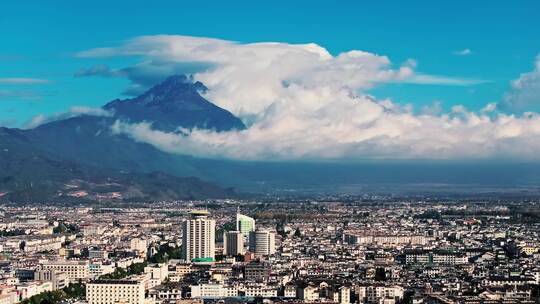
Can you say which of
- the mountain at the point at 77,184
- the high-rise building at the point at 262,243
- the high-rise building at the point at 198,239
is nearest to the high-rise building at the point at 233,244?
the high-rise building at the point at 262,243

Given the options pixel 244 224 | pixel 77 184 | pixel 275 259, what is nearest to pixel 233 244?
pixel 275 259

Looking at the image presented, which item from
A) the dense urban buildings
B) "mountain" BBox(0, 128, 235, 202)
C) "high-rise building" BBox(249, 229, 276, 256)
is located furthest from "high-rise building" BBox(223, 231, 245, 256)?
"mountain" BBox(0, 128, 235, 202)

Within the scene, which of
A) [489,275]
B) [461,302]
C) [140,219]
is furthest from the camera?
[140,219]

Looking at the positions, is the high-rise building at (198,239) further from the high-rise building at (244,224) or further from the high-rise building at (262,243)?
the high-rise building at (244,224)

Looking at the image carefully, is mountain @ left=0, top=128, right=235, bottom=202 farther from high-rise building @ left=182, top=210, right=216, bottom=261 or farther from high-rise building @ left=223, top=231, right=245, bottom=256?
high-rise building @ left=182, top=210, right=216, bottom=261

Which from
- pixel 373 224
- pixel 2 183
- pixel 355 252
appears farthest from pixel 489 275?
pixel 2 183

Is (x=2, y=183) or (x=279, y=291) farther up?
(x=2, y=183)

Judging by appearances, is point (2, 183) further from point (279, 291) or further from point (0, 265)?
point (279, 291)
